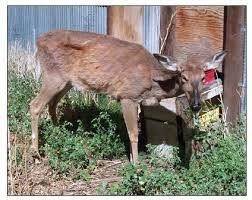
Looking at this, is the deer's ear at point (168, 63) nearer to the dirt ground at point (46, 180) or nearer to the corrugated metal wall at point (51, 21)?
the dirt ground at point (46, 180)

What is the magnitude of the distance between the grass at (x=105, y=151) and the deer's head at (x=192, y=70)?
2.16ft

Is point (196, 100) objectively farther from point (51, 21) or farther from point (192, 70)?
point (51, 21)

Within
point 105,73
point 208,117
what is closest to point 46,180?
point 105,73

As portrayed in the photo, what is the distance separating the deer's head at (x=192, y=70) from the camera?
655 centimetres

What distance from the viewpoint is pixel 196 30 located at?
777 cm

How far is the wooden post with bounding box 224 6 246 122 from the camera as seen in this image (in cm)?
748

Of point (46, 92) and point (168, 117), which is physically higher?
point (46, 92)

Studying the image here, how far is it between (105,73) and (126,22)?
1.24 metres

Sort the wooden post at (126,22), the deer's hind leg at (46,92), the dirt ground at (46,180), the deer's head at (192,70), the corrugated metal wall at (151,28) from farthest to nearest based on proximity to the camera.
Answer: the wooden post at (126,22)
the corrugated metal wall at (151,28)
the deer's hind leg at (46,92)
the deer's head at (192,70)
the dirt ground at (46,180)

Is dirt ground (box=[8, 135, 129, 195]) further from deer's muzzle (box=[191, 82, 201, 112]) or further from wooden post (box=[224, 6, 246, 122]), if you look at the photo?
wooden post (box=[224, 6, 246, 122])

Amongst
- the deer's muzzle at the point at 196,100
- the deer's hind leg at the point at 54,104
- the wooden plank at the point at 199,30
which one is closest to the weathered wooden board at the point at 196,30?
the wooden plank at the point at 199,30

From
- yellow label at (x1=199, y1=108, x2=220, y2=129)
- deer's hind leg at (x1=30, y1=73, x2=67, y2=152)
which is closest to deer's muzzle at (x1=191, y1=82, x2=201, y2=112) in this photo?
yellow label at (x1=199, y1=108, x2=220, y2=129)

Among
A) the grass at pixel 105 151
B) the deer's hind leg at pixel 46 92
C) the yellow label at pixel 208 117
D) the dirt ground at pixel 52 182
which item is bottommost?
the dirt ground at pixel 52 182
